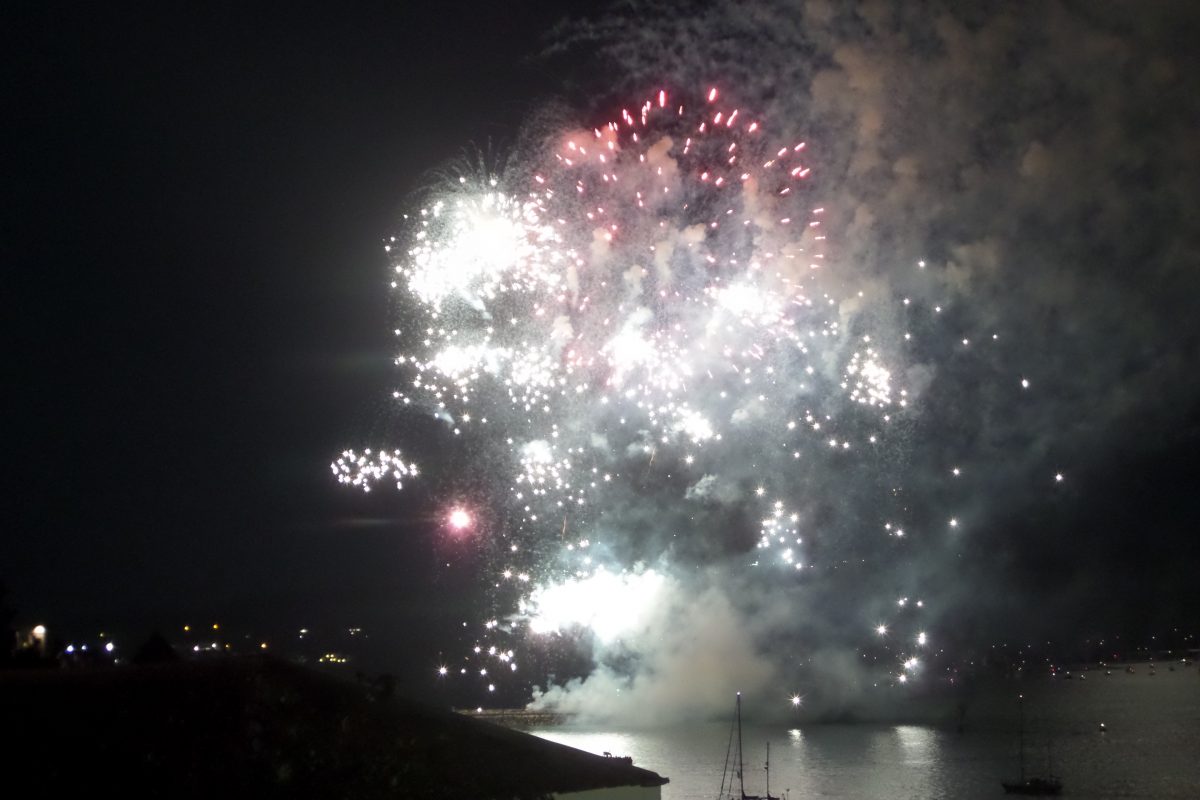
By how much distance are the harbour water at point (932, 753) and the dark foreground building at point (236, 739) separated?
3672cm

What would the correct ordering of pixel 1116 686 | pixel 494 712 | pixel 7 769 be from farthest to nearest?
1. pixel 1116 686
2. pixel 494 712
3. pixel 7 769

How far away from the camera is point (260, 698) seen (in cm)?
992

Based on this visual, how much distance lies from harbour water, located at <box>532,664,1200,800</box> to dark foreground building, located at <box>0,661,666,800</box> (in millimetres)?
36719

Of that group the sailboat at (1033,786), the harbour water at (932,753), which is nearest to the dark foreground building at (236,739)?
the harbour water at (932,753)

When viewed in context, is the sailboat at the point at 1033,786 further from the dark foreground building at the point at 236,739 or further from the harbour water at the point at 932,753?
the dark foreground building at the point at 236,739

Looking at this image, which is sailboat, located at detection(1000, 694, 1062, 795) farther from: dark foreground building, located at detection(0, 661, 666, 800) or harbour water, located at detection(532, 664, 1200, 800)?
dark foreground building, located at detection(0, 661, 666, 800)

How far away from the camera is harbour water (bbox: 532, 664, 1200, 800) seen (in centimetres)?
4903

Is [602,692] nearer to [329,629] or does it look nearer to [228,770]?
[329,629]

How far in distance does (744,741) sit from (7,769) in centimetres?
5919

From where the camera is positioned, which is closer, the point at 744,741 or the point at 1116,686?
the point at 744,741

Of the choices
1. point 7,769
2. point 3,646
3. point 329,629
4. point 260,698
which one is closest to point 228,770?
point 260,698

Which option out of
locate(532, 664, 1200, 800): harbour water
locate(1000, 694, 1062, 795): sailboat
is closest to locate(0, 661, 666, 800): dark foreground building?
locate(532, 664, 1200, 800): harbour water

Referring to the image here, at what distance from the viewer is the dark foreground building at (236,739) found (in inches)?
357

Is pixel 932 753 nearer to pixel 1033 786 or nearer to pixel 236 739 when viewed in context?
pixel 1033 786
